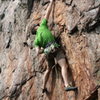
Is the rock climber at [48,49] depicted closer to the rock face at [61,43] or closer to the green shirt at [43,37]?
the green shirt at [43,37]

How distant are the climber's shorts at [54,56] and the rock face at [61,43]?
0.80ft

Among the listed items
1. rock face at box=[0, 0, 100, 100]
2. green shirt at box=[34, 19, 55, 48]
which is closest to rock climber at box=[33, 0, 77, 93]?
green shirt at box=[34, 19, 55, 48]

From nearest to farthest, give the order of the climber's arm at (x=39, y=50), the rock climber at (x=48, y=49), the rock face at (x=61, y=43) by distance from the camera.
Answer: the rock face at (x=61, y=43)
the rock climber at (x=48, y=49)
the climber's arm at (x=39, y=50)

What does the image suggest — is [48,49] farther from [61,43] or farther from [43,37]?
[61,43]

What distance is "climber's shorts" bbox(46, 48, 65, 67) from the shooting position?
41.5 ft

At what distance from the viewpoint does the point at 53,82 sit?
13.0 metres

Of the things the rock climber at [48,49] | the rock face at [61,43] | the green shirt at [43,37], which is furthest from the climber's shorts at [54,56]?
the green shirt at [43,37]

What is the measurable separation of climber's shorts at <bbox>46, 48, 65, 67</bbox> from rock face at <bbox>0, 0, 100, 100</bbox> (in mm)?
243

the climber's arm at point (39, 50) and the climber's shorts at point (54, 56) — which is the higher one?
the climber's arm at point (39, 50)

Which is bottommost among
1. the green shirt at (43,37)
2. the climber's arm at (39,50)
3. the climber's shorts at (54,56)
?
the climber's shorts at (54,56)

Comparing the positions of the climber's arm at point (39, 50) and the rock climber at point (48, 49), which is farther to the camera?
the climber's arm at point (39, 50)

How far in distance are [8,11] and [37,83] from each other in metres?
5.98

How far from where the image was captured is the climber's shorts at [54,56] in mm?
12641

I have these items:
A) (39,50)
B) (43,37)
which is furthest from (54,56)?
(43,37)
